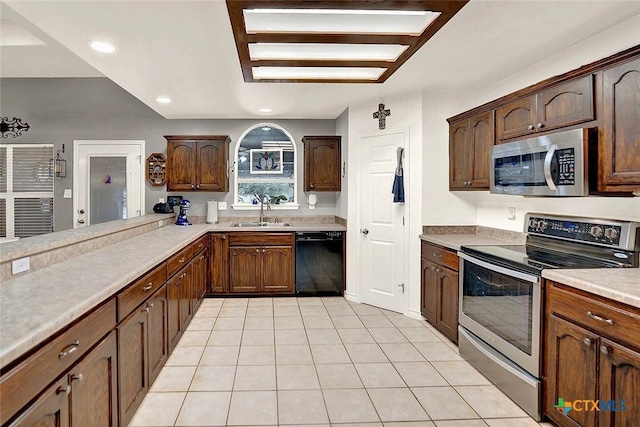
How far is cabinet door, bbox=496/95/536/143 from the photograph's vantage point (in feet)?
8.76

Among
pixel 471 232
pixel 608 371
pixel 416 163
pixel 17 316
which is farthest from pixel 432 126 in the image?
pixel 17 316

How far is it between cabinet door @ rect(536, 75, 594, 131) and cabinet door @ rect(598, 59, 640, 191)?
0.36ft

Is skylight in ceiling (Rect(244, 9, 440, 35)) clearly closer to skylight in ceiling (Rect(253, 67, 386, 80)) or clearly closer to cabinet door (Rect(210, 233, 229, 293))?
skylight in ceiling (Rect(253, 67, 386, 80))

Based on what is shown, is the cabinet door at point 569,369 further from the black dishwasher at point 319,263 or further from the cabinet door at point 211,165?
the cabinet door at point 211,165

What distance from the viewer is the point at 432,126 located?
383 cm

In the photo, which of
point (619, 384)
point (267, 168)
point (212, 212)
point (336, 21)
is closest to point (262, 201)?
point (267, 168)

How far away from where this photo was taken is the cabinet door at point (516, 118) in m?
2.67

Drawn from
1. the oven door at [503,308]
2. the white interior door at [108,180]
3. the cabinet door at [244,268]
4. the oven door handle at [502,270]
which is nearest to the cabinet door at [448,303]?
the oven door at [503,308]

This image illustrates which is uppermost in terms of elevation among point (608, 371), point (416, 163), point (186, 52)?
point (186, 52)

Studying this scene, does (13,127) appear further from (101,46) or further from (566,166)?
(566,166)

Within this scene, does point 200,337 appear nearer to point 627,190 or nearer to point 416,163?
point 416,163

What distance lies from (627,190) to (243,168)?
438 cm

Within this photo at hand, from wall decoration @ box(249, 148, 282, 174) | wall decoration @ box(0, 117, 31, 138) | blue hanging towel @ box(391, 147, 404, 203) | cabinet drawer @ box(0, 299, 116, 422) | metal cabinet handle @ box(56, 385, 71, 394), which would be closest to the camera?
cabinet drawer @ box(0, 299, 116, 422)

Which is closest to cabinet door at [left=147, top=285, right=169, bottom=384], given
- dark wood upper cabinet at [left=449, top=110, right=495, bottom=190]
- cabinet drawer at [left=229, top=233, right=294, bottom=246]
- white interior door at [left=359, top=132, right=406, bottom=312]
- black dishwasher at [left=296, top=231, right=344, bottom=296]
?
cabinet drawer at [left=229, top=233, right=294, bottom=246]
